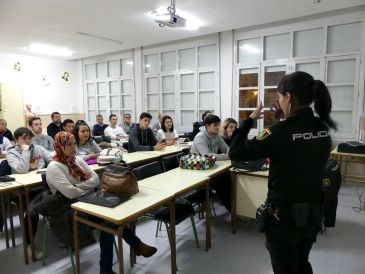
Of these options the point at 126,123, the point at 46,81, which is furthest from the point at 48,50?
the point at 126,123

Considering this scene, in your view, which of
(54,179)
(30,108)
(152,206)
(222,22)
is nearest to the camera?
(152,206)

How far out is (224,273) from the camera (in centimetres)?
228

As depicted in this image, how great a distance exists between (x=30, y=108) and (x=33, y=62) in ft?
4.80

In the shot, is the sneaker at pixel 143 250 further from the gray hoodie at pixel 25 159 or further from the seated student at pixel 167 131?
the seated student at pixel 167 131

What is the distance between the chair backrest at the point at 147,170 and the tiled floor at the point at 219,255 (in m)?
0.67

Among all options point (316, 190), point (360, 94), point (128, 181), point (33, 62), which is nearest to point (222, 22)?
point (360, 94)

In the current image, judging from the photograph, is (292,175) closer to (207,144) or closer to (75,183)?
(75,183)

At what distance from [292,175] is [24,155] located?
275cm

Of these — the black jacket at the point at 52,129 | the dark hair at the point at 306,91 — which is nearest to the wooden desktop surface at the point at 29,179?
the dark hair at the point at 306,91

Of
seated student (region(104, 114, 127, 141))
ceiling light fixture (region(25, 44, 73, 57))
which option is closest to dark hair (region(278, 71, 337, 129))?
seated student (region(104, 114, 127, 141))

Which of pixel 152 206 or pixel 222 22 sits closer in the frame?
pixel 152 206

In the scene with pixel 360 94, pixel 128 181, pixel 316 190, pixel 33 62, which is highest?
pixel 33 62

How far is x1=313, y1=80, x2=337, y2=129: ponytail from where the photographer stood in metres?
1.32

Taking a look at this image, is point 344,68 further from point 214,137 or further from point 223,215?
point 223,215
